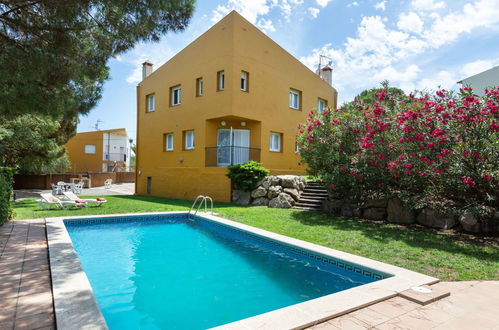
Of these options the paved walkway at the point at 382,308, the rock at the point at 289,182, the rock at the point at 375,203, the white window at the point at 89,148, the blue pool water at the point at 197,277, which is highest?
the white window at the point at 89,148

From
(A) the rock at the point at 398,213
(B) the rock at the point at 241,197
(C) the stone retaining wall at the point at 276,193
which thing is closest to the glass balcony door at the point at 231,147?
(B) the rock at the point at 241,197

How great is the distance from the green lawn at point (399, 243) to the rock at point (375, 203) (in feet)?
3.38

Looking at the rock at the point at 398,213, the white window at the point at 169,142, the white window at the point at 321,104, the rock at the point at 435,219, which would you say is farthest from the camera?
the white window at the point at 321,104

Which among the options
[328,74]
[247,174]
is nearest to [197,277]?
[247,174]

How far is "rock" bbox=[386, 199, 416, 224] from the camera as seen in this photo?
347 inches

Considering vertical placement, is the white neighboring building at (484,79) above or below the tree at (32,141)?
above

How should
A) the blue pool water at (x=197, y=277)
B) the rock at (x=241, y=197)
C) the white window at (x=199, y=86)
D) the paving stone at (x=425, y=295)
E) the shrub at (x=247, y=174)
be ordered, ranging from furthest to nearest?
the white window at (x=199, y=86)
the rock at (x=241, y=197)
the shrub at (x=247, y=174)
the blue pool water at (x=197, y=277)
the paving stone at (x=425, y=295)

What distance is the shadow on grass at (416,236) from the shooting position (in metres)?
5.81

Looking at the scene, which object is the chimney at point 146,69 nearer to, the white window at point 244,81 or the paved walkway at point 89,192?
the paved walkway at point 89,192

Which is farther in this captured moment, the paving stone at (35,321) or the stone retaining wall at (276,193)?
the stone retaining wall at (276,193)

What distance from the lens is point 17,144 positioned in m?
18.5

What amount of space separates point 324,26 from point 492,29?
6656 mm

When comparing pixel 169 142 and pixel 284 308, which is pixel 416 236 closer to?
pixel 284 308

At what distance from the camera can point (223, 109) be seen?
1478cm
